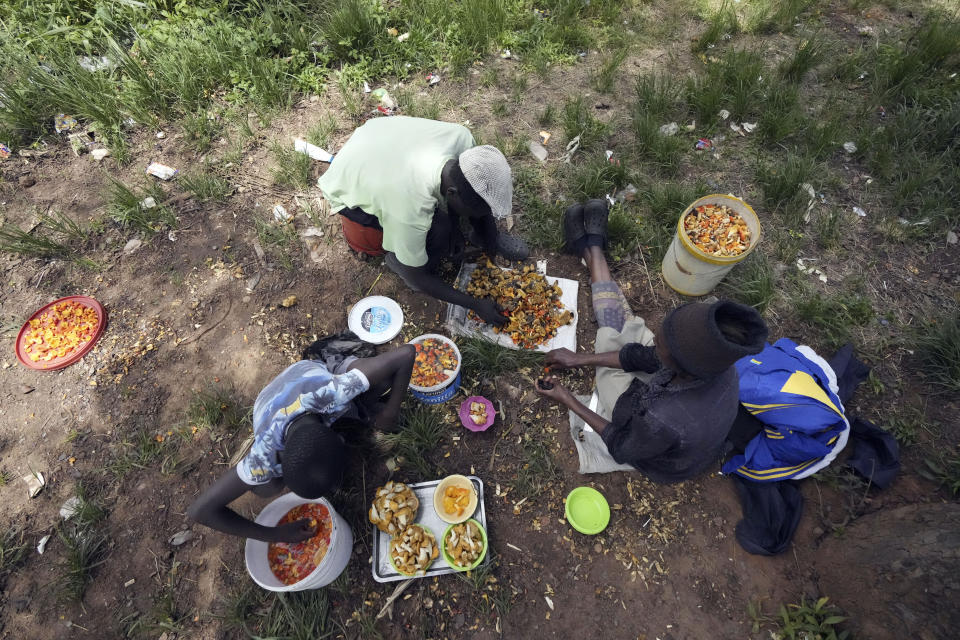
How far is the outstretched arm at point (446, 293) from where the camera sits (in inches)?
112

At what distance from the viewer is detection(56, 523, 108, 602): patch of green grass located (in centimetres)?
238

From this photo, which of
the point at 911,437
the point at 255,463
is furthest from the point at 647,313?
the point at 255,463

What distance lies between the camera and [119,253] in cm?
351

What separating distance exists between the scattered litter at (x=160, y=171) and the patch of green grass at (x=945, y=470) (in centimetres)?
589

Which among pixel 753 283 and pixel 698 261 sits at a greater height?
pixel 698 261

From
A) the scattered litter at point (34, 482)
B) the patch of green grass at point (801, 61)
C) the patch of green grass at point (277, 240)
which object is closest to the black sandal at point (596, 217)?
the patch of green grass at point (277, 240)

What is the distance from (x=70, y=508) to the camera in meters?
2.61

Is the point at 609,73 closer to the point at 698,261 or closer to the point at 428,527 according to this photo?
the point at 698,261

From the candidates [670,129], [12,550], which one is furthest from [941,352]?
[12,550]

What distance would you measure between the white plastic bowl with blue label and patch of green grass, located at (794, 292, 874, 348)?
2.93 meters

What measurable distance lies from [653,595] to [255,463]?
2184mm

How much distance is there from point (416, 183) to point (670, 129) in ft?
9.31

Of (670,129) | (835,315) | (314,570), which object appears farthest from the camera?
(670,129)

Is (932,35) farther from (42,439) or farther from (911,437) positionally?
(42,439)
